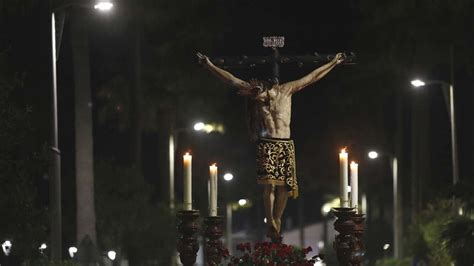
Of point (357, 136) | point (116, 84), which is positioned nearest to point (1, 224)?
point (116, 84)

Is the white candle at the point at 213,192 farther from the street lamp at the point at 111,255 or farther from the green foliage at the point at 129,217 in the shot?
the green foliage at the point at 129,217

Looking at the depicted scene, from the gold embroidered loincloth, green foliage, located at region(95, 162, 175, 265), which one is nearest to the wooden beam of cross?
the gold embroidered loincloth

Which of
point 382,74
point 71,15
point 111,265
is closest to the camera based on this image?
point 71,15

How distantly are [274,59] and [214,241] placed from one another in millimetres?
1696

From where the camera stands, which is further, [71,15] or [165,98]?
[165,98]

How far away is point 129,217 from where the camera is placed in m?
52.2

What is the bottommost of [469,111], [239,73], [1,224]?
[1,224]

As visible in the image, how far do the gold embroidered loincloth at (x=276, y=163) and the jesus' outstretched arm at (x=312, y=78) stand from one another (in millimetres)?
477

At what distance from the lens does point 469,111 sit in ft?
179

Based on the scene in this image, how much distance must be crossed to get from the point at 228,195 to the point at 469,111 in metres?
23.7

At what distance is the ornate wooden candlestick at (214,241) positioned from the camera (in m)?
14.4

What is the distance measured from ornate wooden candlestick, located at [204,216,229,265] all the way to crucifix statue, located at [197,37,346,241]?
494 millimetres

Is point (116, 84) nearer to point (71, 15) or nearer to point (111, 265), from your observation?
point (111, 265)

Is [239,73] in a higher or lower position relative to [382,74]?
lower
